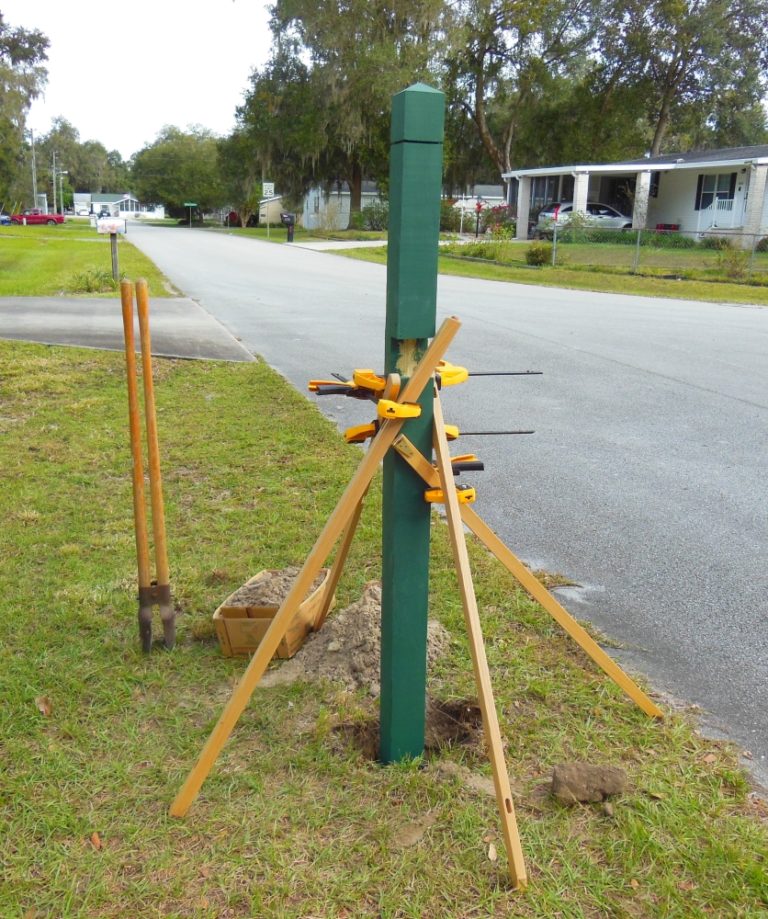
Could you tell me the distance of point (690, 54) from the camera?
47.5 metres

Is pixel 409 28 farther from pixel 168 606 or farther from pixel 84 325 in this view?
pixel 168 606

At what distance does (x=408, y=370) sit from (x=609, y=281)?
791 inches

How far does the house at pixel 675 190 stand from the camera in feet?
106

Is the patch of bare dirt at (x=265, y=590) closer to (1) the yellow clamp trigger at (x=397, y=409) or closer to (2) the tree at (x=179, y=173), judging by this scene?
(1) the yellow clamp trigger at (x=397, y=409)

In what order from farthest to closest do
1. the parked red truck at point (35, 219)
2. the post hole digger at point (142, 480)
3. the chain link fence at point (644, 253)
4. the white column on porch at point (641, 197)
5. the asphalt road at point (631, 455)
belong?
the parked red truck at point (35, 219) → the white column on porch at point (641, 197) → the chain link fence at point (644, 253) → the asphalt road at point (631, 455) → the post hole digger at point (142, 480)

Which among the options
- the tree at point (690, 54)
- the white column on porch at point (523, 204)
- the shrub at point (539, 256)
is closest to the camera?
the shrub at point (539, 256)

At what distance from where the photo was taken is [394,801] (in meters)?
2.56

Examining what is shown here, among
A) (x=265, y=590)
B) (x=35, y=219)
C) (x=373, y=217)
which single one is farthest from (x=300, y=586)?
(x=35, y=219)

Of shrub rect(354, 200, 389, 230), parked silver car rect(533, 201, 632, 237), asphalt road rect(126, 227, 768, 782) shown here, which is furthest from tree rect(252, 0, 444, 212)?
asphalt road rect(126, 227, 768, 782)

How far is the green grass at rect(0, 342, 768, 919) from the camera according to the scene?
87.6 inches

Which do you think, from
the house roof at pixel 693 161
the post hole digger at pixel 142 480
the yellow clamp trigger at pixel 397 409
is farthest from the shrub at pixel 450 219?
the yellow clamp trigger at pixel 397 409

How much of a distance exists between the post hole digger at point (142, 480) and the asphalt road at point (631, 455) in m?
1.82

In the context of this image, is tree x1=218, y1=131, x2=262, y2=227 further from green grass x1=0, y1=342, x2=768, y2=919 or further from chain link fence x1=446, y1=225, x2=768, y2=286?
green grass x1=0, y1=342, x2=768, y2=919

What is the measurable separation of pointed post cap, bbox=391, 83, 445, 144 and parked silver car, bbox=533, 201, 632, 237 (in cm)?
3359
